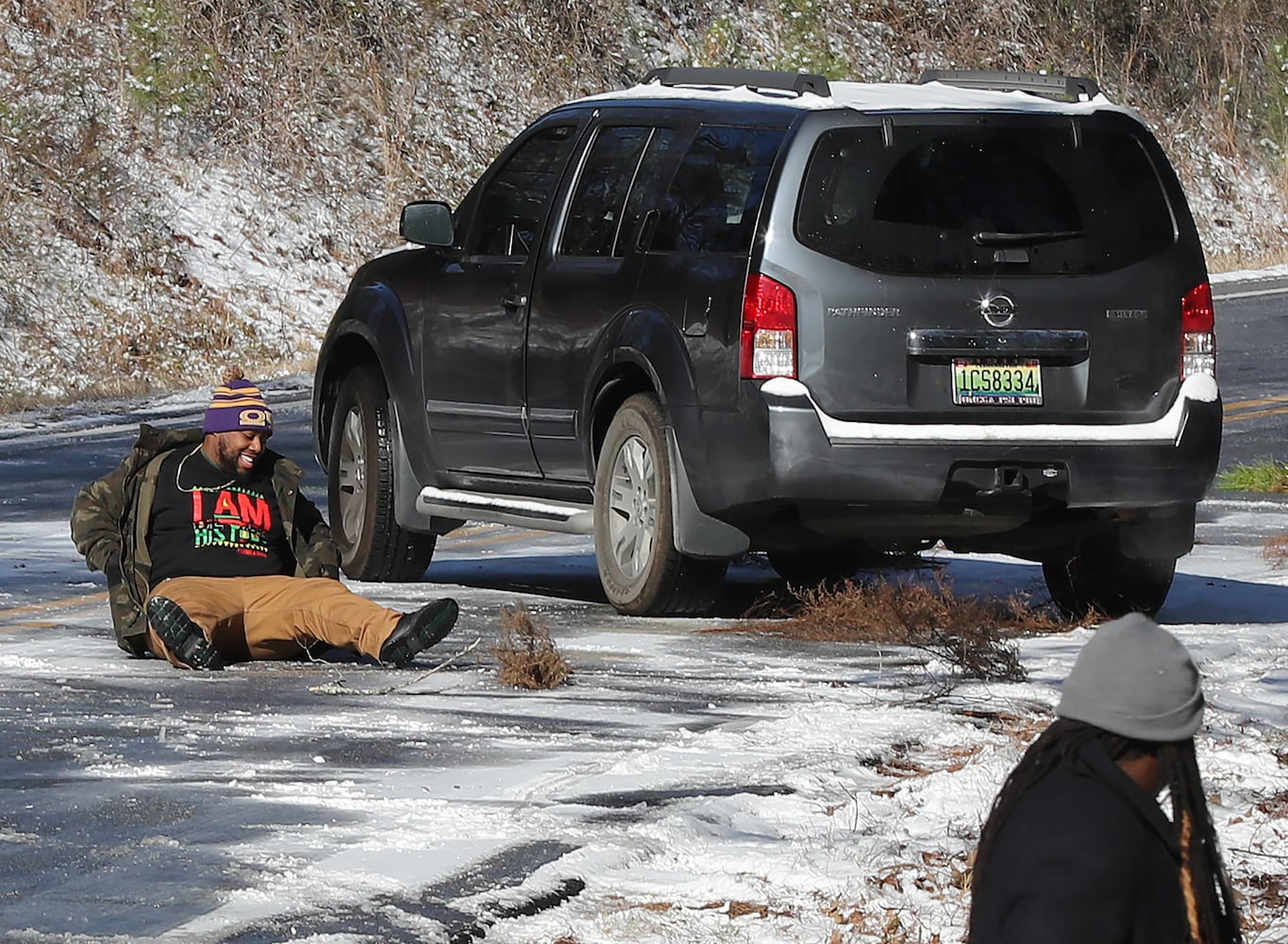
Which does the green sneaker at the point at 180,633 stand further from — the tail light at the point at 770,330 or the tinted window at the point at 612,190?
the tinted window at the point at 612,190

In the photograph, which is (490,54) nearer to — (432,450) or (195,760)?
(432,450)

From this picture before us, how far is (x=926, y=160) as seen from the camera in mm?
10133

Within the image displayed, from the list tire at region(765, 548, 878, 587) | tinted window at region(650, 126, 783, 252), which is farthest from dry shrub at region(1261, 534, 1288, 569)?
tinted window at region(650, 126, 783, 252)

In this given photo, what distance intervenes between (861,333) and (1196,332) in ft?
4.56

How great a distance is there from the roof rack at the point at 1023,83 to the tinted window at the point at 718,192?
0.86 meters

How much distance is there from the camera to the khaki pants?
9.70 metres

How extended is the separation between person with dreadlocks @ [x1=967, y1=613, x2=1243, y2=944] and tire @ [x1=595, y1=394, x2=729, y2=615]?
22.2 feet

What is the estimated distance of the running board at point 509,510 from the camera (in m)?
11.4

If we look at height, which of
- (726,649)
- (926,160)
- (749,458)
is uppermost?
(926,160)

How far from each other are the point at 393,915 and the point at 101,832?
1.15 metres

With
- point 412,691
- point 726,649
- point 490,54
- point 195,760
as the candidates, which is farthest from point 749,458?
point 490,54

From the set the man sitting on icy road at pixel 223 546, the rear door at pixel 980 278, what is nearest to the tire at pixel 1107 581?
the rear door at pixel 980 278

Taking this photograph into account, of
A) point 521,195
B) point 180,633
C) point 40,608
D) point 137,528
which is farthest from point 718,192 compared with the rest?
point 40,608

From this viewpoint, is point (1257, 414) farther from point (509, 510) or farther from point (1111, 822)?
point (1111, 822)
